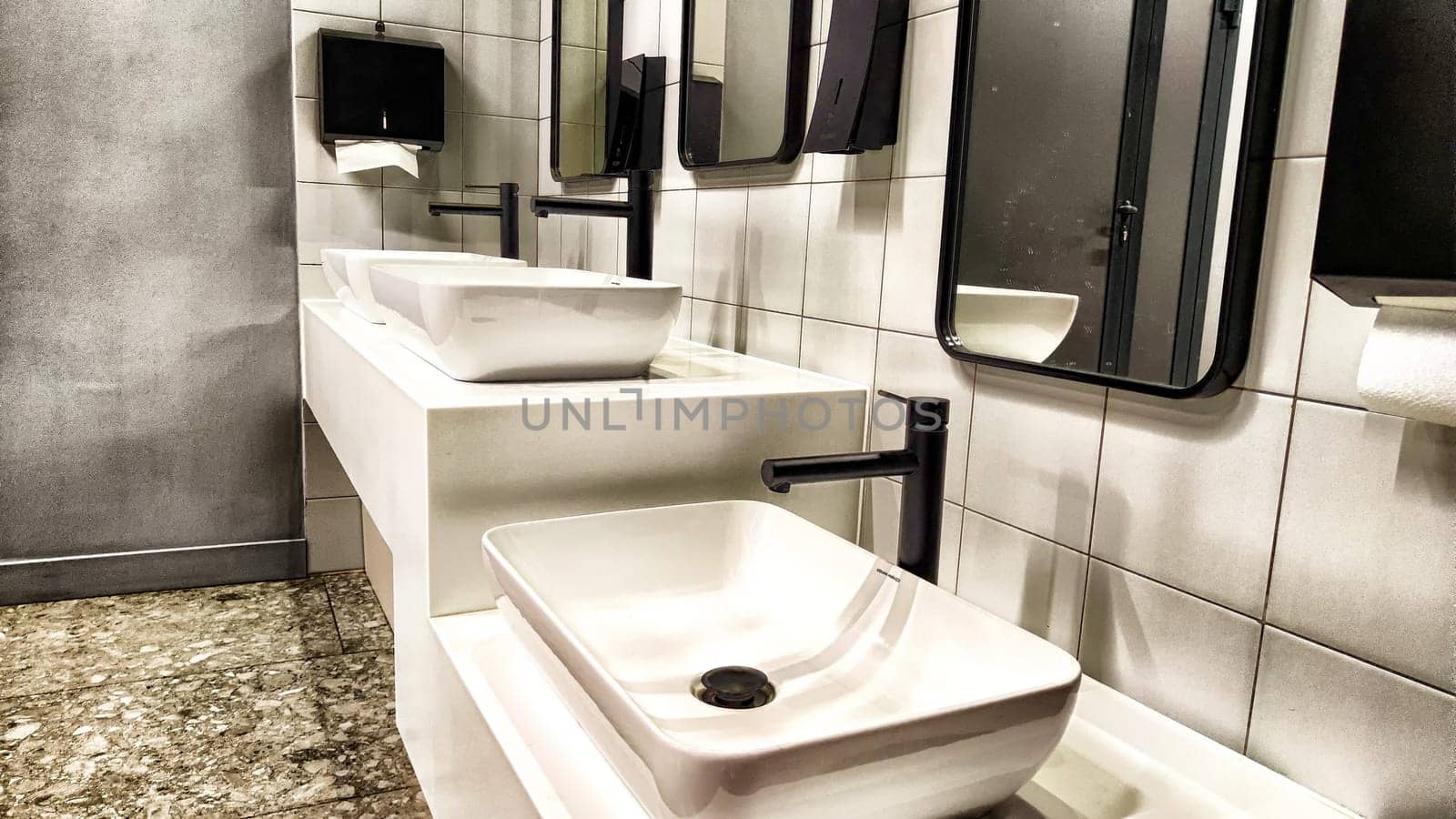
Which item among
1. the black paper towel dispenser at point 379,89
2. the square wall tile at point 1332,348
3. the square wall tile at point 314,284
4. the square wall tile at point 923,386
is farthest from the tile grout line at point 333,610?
the square wall tile at point 1332,348

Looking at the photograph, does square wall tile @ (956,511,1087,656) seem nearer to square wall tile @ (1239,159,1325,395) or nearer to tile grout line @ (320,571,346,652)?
square wall tile @ (1239,159,1325,395)

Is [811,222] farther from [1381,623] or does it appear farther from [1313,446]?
[1381,623]

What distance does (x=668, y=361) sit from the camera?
1745mm

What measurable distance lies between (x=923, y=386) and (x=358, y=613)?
191 centimetres

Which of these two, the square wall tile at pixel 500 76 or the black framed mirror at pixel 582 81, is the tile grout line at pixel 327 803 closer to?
the black framed mirror at pixel 582 81

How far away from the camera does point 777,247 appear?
1747 mm

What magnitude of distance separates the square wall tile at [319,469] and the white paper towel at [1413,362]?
8.75ft

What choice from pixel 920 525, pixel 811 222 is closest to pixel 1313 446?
pixel 920 525

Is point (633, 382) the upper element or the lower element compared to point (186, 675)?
upper

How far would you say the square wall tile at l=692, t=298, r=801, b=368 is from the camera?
1.74 metres

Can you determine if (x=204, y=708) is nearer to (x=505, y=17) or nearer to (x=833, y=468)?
(x=833, y=468)

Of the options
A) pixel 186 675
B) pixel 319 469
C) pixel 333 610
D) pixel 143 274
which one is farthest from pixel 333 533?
pixel 143 274

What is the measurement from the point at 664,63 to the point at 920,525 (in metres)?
1.37

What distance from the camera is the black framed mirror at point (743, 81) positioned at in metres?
1.64
